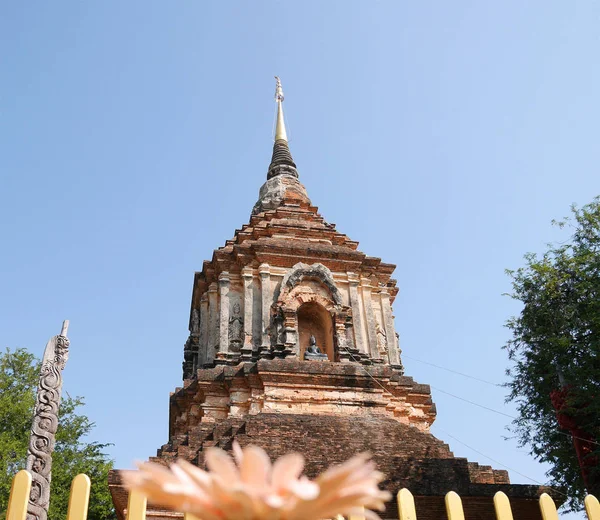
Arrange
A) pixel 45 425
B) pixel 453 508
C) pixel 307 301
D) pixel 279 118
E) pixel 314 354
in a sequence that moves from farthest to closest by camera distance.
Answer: pixel 279 118 < pixel 307 301 < pixel 314 354 < pixel 45 425 < pixel 453 508

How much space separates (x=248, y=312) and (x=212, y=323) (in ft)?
4.19

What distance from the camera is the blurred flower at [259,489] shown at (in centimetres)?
135

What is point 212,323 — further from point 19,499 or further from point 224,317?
point 19,499

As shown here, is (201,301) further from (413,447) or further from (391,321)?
(413,447)

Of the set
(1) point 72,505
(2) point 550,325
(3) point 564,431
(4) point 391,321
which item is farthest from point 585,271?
(1) point 72,505

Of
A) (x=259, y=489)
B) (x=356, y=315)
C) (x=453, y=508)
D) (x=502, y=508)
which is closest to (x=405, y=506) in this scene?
(x=453, y=508)

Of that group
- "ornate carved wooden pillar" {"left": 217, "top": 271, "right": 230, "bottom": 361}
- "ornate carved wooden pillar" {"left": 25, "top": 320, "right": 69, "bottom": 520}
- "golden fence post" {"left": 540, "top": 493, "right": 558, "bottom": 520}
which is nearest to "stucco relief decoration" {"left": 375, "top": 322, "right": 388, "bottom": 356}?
"ornate carved wooden pillar" {"left": 217, "top": 271, "right": 230, "bottom": 361}

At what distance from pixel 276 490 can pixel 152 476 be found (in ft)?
0.94

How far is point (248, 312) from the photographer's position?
52.4 ft

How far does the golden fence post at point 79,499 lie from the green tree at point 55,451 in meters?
Result: 17.8

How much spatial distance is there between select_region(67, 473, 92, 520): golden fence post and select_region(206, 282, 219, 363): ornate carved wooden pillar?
11.4 metres

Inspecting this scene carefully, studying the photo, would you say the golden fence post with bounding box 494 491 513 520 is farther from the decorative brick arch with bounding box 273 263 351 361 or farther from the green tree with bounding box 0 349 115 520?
the green tree with bounding box 0 349 115 520

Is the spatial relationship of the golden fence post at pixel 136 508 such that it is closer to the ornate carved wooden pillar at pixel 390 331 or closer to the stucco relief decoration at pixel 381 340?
the stucco relief decoration at pixel 381 340

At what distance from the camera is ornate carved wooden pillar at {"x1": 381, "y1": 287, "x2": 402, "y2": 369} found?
54.9 ft
